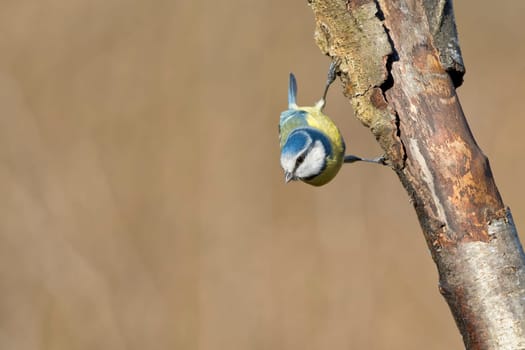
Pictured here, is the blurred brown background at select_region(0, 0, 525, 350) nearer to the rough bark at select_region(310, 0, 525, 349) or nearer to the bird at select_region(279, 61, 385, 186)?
the bird at select_region(279, 61, 385, 186)

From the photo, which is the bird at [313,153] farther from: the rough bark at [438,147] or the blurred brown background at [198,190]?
the blurred brown background at [198,190]

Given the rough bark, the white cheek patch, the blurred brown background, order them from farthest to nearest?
1. the blurred brown background
2. the white cheek patch
3. the rough bark

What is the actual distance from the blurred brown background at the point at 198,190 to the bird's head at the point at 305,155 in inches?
53.0

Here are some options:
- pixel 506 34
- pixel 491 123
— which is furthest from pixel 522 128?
pixel 506 34

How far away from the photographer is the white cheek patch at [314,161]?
2568mm

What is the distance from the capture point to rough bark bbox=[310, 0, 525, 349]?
1401 millimetres

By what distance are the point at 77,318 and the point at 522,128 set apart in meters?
2.55

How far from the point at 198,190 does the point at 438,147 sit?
267 cm

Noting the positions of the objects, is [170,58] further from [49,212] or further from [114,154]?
[49,212]

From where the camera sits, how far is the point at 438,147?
1.48 metres

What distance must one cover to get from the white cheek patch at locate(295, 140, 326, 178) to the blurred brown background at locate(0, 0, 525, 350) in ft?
4.53

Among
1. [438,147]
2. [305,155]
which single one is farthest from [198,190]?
[438,147]

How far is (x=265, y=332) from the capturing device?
3.86 meters

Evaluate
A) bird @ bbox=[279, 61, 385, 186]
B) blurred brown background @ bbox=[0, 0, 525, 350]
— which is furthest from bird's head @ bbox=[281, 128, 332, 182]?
blurred brown background @ bbox=[0, 0, 525, 350]
